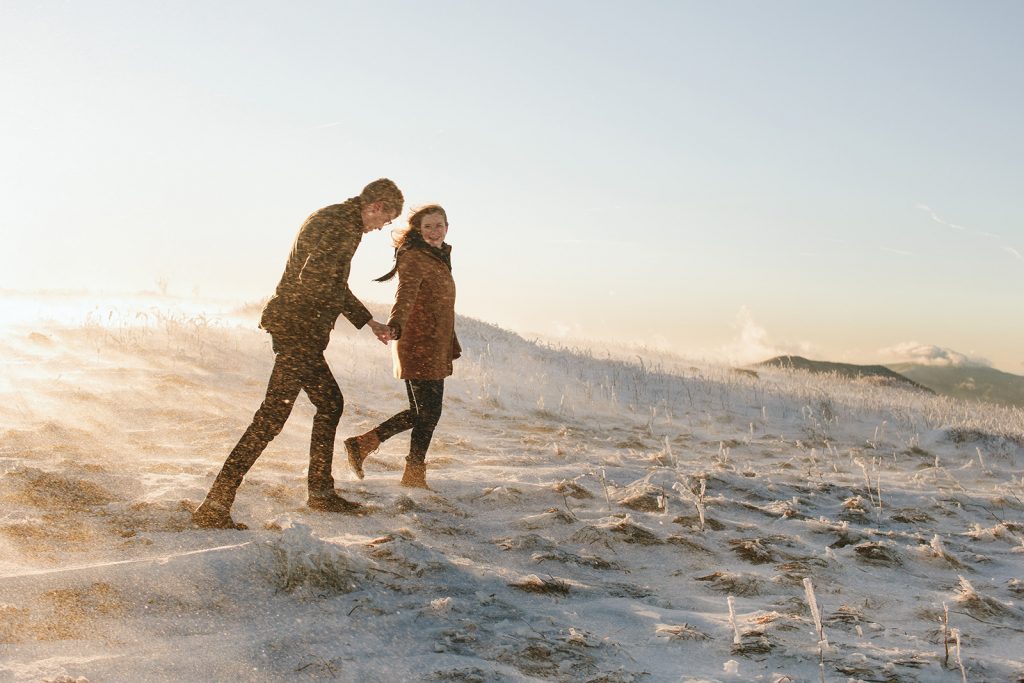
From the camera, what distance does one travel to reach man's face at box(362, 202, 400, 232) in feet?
13.8

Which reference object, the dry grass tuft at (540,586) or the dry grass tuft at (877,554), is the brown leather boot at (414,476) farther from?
the dry grass tuft at (877,554)

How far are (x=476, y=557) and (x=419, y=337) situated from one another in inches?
71.1

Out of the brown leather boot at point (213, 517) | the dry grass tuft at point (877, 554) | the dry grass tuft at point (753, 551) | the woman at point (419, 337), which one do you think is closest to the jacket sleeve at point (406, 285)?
the woman at point (419, 337)

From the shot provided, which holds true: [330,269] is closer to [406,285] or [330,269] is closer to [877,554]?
[406,285]

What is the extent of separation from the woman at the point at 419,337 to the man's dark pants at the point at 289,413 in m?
0.74

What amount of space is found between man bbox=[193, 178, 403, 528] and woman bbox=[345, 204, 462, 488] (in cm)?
73

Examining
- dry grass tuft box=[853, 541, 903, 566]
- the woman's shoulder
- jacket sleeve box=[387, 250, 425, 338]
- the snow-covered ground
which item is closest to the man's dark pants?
the snow-covered ground

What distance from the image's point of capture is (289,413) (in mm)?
4016

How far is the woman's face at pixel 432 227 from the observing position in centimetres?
508

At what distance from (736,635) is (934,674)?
2.10ft

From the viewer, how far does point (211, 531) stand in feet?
11.7

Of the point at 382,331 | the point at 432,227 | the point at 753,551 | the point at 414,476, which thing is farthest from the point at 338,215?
the point at 753,551

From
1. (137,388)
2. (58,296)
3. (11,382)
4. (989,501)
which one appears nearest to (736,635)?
(989,501)

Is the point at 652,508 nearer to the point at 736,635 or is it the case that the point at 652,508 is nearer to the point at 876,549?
the point at 876,549
